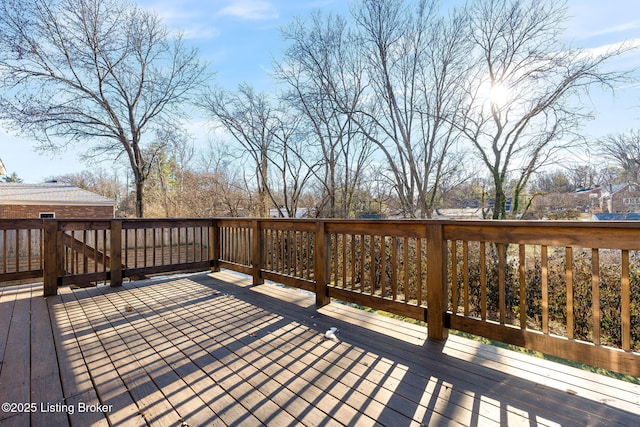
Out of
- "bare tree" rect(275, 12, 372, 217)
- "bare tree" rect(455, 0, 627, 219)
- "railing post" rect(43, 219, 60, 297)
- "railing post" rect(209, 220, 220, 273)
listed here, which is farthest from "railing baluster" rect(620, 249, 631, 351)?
"bare tree" rect(275, 12, 372, 217)

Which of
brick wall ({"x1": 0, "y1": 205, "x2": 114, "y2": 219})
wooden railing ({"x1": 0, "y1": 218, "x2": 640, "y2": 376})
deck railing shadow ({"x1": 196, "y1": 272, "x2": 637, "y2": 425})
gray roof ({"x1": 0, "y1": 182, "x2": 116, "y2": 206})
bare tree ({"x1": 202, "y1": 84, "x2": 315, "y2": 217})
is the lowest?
deck railing shadow ({"x1": 196, "y1": 272, "x2": 637, "y2": 425})

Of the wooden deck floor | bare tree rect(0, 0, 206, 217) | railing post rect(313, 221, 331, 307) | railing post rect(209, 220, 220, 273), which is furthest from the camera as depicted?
bare tree rect(0, 0, 206, 217)

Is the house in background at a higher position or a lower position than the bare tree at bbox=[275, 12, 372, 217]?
lower

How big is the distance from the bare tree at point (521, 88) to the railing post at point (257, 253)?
20.5 ft

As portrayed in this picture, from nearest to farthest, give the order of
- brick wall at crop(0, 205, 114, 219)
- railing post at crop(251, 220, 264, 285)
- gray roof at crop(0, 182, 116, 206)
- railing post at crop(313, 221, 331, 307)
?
railing post at crop(313, 221, 331, 307) → railing post at crop(251, 220, 264, 285) → brick wall at crop(0, 205, 114, 219) → gray roof at crop(0, 182, 116, 206)

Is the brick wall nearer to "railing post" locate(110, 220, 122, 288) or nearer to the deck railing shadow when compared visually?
"railing post" locate(110, 220, 122, 288)

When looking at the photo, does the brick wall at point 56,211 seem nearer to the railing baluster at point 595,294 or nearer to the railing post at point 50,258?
the railing post at point 50,258

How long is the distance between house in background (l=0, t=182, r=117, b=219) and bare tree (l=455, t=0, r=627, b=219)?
51.1 ft

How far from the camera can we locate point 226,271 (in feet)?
17.6

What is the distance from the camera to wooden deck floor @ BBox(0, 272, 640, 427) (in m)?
1.55

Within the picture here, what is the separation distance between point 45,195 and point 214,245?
13.4 m

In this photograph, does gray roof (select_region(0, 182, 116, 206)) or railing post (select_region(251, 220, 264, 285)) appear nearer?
railing post (select_region(251, 220, 264, 285))

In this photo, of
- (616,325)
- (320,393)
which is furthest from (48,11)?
(616,325)

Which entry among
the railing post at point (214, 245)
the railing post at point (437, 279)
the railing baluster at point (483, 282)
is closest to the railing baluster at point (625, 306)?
the railing baluster at point (483, 282)
